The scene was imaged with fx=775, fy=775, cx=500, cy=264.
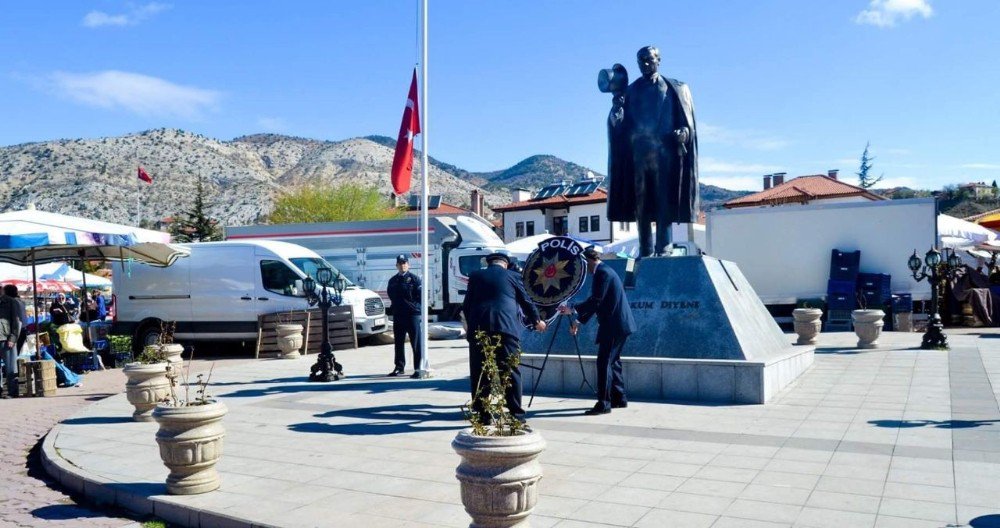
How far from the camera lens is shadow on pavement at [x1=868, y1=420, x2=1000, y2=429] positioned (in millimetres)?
7734

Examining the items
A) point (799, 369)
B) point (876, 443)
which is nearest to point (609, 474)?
point (876, 443)

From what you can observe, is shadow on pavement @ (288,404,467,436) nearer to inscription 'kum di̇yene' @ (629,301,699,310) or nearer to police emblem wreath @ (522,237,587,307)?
police emblem wreath @ (522,237,587,307)

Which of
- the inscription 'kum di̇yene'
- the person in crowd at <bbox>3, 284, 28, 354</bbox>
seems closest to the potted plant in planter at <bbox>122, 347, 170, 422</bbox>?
the person in crowd at <bbox>3, 284, 28, 354</bbox>

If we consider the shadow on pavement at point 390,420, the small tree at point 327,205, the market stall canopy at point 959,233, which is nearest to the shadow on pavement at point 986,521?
the shadow on pavement at point 390,420

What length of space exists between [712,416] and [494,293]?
2818 millimetres

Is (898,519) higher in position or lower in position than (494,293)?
lower

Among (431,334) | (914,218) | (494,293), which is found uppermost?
(914,218)

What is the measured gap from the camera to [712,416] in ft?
27.8

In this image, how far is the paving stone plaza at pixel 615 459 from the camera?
517 centimetres

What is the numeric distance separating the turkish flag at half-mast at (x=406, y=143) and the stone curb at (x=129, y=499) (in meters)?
7.09

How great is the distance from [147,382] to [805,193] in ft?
157

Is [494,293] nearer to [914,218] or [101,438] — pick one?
[101,438]

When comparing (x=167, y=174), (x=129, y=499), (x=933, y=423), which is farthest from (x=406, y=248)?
(x=167, y=174)

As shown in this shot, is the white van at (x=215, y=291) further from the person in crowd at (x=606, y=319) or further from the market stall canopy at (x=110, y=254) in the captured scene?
the person in crowd at (x=606, y=319)
